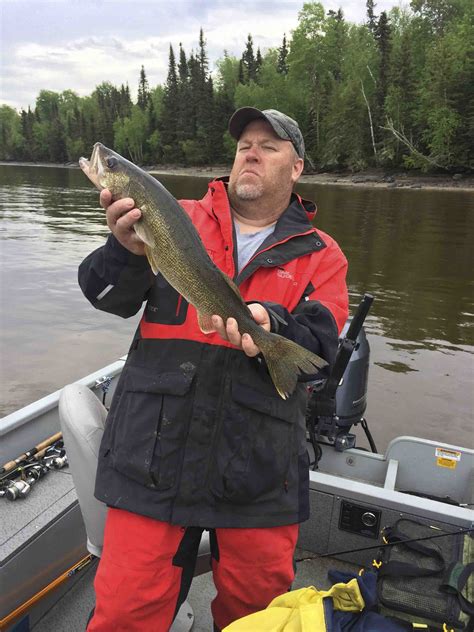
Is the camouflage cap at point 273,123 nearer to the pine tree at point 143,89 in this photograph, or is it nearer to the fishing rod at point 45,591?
the fishing rod at point 45,591

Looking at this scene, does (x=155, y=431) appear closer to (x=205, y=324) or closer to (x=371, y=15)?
(x=205, y=324)

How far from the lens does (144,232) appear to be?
234 centimetres

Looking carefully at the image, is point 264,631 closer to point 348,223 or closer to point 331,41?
point 348,223

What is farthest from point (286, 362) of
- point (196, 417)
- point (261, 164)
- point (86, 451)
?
point (261, 164)

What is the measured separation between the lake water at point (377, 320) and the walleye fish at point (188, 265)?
15.8 feet

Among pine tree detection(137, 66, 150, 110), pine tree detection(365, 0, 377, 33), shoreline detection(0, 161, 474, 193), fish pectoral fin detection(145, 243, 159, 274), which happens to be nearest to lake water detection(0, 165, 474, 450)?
fish pectoral fin detection(145, 243, 159, 274)

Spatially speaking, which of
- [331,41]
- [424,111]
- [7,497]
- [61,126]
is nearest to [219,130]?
[331,41]

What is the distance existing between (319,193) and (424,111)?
76.3 feet

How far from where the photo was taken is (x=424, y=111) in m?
56.7

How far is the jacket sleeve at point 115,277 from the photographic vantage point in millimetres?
2439

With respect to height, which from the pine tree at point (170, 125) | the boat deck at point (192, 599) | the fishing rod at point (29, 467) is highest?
the pine tree at point (170, 125)

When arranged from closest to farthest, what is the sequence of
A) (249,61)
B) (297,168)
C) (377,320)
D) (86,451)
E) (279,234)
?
(86,451), (279,234), (297,168), (377,320), (249,61)

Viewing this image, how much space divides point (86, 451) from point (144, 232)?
44.5 inches

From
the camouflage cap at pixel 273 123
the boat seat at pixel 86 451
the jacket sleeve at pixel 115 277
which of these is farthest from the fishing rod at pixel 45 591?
the camouflage cap at pixel 273 123
